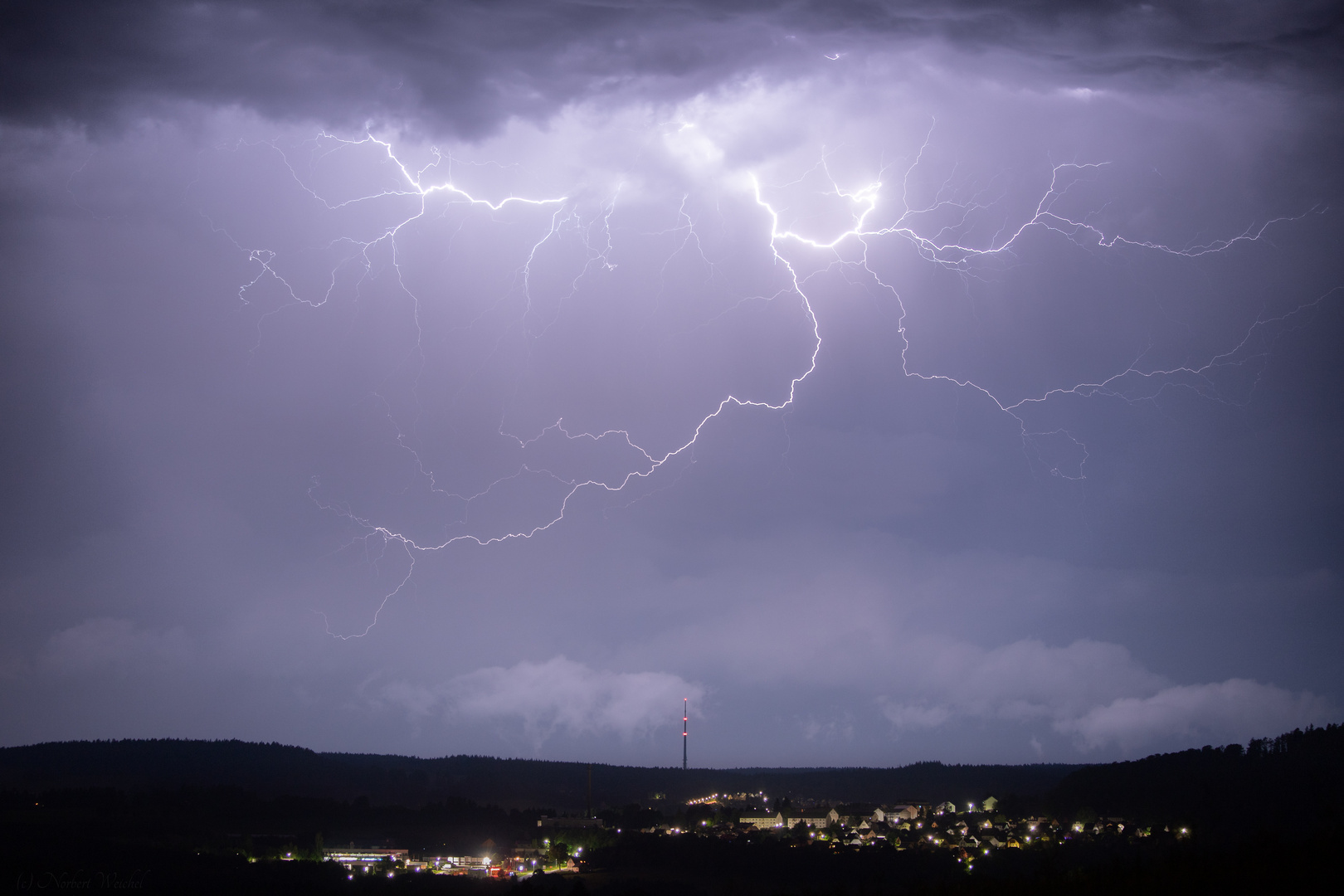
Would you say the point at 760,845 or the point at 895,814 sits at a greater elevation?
the point at 760,845

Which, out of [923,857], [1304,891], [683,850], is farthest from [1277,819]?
[1304,891]

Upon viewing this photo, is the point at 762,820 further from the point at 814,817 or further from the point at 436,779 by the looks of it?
the point at 436,779

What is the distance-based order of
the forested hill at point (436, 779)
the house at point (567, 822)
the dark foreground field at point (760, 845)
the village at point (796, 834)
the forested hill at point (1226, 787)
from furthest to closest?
the forested hill at point (436, 779) → the house at point (567, 822) → the village at point (796, 834) → the forested hill at point (1226, 787) → the dark foreground field at point (760, 845)

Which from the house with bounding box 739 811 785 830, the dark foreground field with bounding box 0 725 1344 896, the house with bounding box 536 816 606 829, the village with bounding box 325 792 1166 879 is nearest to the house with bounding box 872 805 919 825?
the village with bounding box 325 792 1166 879

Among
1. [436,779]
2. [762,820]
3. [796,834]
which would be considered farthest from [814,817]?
[436,779]

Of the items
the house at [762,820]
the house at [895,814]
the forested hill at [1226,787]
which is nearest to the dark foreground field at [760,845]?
the forested hill at [1226,787]

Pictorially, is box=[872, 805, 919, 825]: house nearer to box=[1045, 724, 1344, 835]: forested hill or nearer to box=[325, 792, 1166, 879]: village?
box=[325, 792, 1166, 879]: village

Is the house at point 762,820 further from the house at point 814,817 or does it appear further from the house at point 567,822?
the house at point 567,822
